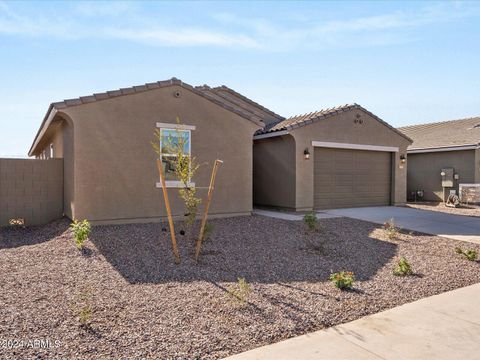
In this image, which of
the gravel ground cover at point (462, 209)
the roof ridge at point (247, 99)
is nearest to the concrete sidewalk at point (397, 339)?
the gravel ground cover at point (462, 209)

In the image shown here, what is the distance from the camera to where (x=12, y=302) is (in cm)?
472

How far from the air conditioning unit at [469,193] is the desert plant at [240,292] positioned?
16.3 m

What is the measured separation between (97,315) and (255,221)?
21.9ft

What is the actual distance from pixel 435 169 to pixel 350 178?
755 cm

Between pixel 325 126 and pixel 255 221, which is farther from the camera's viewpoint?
pixel 325 126

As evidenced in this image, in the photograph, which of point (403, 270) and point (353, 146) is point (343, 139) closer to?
point (353, 146)

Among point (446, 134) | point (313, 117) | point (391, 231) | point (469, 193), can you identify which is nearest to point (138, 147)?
point (313, 117)

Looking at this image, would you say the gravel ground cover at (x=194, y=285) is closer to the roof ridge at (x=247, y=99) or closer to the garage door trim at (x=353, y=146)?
the garage door trim at (x=353, y=146)

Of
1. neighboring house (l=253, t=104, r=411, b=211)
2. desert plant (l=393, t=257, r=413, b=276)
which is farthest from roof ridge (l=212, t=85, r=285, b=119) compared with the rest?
desert plant (l=393, t=257, r=413, b=276)

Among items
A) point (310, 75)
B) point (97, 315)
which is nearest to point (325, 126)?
point (310, 75)

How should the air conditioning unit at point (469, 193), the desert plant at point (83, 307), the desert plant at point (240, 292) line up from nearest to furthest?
the desert plant at point (83, 307)
the desert plant at point (240, 292)
the air conditioning unit at point (469, 193)

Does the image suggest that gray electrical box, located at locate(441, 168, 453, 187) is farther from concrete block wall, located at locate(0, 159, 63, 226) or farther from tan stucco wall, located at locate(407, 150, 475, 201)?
concrete block wall, located at locate(0, 159, 63, 226)

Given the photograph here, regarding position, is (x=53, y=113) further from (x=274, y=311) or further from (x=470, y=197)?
(x=470, y=197)

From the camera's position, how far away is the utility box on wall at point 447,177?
18.3 meters
